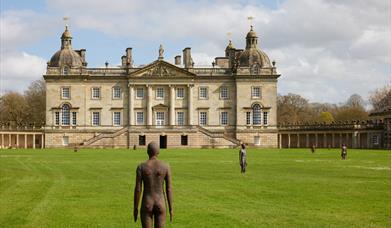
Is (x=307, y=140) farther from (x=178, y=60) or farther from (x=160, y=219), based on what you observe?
(x=160, y=219)

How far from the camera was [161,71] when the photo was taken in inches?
3243

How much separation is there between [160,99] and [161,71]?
11.4 ft

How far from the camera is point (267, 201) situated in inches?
751

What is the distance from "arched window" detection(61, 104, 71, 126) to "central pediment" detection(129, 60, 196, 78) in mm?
8850

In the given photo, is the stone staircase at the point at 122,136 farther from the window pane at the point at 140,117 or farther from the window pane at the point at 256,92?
the window pane at the point at 256,92

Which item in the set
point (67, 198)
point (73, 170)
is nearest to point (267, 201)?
point (67, 198)

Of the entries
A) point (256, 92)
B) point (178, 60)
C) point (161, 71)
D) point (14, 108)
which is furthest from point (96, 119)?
point (14, 108)

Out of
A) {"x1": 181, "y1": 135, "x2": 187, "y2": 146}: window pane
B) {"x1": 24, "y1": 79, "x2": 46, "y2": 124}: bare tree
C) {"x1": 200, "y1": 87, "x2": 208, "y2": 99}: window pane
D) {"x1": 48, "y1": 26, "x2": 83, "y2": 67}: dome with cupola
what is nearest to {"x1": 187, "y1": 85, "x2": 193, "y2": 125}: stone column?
{"x1": 200, "y1": 87, "x2": 208, "y2": 99}: window pane

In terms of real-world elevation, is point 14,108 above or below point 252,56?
below

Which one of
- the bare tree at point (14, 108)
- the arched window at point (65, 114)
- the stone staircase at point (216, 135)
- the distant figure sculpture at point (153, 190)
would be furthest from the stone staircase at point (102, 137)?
the distant figure sculpture at point (153, 190)

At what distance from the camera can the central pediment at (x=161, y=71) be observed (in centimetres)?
8188

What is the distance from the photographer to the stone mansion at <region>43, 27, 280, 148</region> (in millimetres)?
82188

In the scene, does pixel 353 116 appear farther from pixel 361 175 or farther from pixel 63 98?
pixel 361 175

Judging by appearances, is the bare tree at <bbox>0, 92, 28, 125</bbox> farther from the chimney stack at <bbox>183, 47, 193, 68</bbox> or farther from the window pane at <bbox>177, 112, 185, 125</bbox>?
the chimney stack at <bbox>183, 47, 193, 68</bbox>
